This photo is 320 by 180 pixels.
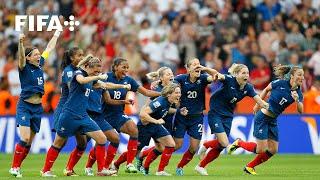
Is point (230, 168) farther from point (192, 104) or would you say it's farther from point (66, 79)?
point (66, 79)

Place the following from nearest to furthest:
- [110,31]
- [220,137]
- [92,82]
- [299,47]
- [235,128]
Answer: [92,82] < [220,137] < [235,128] < [299,47] < [110,31]

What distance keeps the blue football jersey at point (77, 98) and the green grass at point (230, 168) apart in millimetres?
1126

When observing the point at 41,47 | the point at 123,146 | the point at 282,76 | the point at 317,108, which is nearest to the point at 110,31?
the point at 41,47

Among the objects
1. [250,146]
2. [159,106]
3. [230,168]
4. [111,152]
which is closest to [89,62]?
[159,106]

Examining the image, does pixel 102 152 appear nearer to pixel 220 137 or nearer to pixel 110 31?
pixel 220 137

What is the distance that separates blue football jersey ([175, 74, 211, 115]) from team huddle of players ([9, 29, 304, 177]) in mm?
18

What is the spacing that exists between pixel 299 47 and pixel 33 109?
36.6 ft

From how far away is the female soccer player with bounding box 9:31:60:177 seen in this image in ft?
56.4

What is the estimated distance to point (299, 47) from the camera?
26.8 m

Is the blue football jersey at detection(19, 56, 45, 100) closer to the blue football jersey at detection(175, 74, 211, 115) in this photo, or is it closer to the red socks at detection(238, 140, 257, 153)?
the blue football jersey at detection(175, 74, 211, 115)

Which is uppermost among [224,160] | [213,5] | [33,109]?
[213,5]

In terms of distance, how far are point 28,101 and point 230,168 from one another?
4681 millimetres

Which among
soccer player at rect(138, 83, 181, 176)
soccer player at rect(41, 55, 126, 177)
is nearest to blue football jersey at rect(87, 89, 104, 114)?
soccer player at rect(41, 55, 126, 177)

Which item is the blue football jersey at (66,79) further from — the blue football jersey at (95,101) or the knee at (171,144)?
the knee at (171,144)
